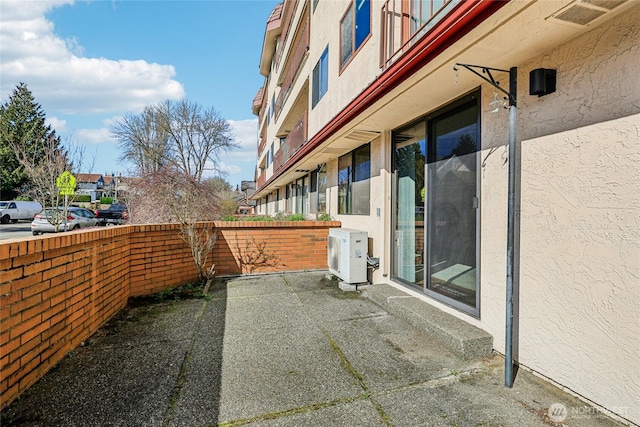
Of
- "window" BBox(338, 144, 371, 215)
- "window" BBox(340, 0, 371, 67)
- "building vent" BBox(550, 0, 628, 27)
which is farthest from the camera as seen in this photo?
"window" BBox(338, 144, 371, 215)

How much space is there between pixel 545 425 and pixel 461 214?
89.0 inches

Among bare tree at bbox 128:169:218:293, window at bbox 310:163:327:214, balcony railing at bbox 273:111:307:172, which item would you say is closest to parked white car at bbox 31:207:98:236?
bare tree at bbox 128:169:218:293

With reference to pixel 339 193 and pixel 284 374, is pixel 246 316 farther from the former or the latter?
pixel 339 193

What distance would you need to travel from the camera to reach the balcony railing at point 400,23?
413 centimetres

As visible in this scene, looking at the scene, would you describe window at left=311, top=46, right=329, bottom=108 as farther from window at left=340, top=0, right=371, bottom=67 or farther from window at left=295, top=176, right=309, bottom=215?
window at left=295, top=176, right=309, bottom=215

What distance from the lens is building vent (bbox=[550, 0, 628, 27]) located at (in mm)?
2111

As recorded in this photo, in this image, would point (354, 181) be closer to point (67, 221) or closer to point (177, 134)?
point (67, 221)

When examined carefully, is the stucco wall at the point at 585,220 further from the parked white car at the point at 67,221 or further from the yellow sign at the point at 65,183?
the parked white car at the point at 67,221

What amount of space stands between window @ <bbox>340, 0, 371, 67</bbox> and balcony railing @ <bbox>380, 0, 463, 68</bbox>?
3.39 ft

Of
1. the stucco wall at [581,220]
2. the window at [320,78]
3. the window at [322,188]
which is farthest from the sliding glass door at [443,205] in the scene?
the window at [322,188]

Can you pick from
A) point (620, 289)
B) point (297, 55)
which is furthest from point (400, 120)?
point (297, 55)

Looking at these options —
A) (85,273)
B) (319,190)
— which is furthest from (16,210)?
(85,273)

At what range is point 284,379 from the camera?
2770 millimetres

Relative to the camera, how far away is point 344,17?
7.01m
